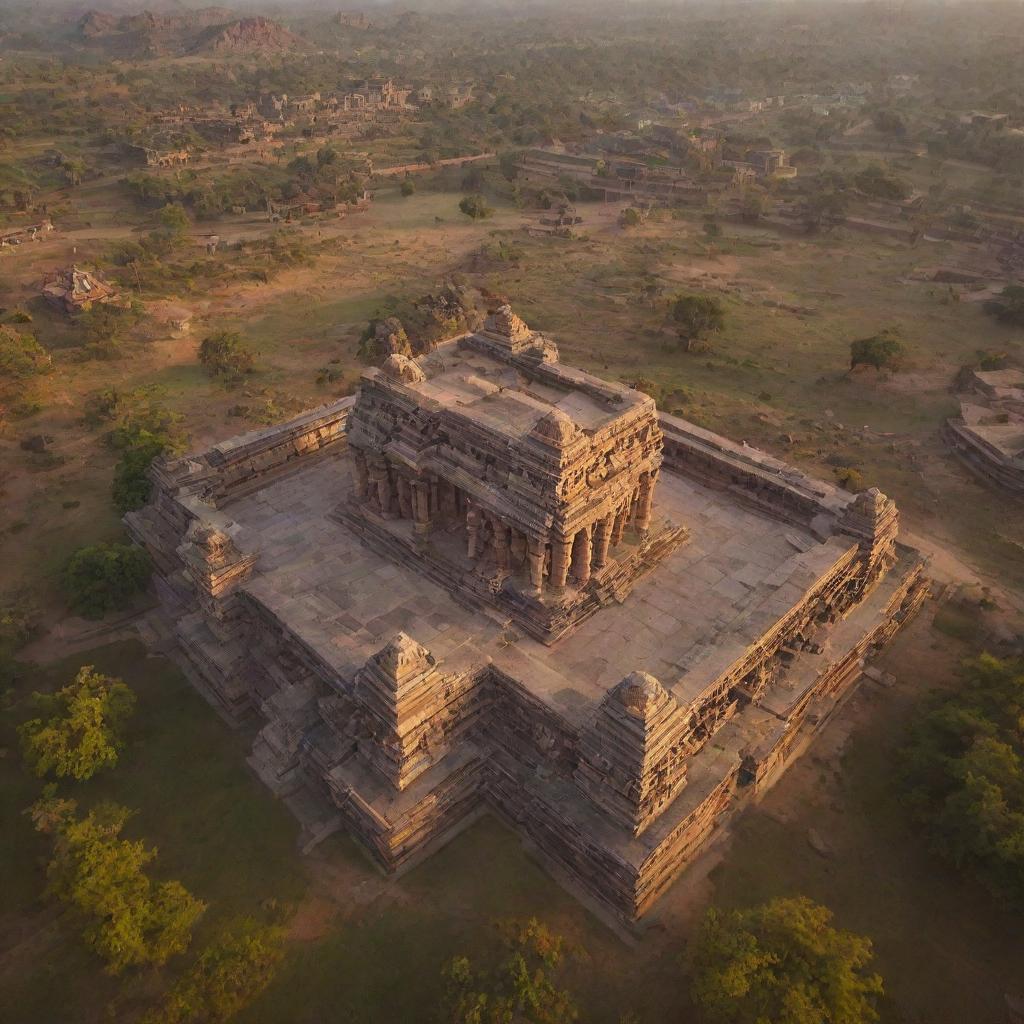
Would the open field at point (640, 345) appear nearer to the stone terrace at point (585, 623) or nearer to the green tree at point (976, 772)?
the green tree at point (976, 772)

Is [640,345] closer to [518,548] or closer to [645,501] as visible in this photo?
[645,501]

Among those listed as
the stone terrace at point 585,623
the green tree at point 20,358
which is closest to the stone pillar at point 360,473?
the stone terrace at point 585,623

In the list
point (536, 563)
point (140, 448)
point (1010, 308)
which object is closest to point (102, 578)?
point (140, 448)

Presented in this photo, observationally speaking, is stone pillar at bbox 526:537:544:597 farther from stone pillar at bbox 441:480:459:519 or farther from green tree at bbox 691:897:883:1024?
green tree at bbox 691:897:883:1024

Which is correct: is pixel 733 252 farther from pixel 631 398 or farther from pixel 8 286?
pixel 8 286

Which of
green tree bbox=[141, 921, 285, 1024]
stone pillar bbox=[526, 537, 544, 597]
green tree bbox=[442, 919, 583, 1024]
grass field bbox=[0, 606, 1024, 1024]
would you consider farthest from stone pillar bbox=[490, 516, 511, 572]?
green tree bbox=[141, 921, 285, 1024]

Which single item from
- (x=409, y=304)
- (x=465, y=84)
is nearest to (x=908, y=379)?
(x=409, y=304)
